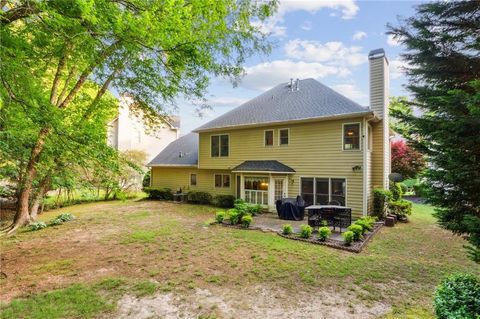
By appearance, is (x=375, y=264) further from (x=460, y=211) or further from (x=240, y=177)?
(x=240, y=177)

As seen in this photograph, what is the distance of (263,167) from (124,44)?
999cm

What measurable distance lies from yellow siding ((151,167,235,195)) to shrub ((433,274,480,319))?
13.0 metres

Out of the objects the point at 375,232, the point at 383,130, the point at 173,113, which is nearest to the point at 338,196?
the point at 375,232

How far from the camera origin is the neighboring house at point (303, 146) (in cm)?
1177

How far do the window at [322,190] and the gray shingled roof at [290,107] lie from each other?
314 centimetres

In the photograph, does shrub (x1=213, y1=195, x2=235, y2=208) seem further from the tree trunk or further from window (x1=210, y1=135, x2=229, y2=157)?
the tree trunk

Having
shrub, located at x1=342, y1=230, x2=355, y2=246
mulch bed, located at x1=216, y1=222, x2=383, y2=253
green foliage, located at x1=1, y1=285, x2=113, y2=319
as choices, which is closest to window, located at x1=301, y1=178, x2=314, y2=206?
mulch bed, located at x1=216, y1=222, x2=383, y2=253

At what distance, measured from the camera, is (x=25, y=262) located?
6715mm

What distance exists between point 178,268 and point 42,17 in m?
5.58

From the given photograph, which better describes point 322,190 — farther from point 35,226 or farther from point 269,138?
point 35,226

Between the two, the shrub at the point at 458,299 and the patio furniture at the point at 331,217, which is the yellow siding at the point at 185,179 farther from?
the shrub at the point at 458,299

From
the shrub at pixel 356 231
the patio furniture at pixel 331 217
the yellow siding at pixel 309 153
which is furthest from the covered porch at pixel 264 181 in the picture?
the shrub at pixel 356 231

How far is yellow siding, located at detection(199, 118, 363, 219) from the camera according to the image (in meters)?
11.7

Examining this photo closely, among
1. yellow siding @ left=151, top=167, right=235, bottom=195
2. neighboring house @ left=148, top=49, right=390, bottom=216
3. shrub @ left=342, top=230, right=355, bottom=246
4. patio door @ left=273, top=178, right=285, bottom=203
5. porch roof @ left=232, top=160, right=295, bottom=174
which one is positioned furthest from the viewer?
yellow siding @ left=151, top=167, right=235, bottom=195
